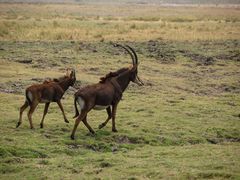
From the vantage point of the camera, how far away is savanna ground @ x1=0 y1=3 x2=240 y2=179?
12.2 m

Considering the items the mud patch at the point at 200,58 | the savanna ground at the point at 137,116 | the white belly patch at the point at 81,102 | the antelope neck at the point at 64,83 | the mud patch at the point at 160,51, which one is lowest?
the mud patch at the point at 200,58

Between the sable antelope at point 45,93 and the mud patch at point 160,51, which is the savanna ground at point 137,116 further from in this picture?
the sable antelope at point 45,93

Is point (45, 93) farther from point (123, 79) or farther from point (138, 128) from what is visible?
point (138, 128)

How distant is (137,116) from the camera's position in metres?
18.2

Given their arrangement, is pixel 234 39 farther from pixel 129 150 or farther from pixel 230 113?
pixel 129 150

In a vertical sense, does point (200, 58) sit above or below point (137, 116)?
below

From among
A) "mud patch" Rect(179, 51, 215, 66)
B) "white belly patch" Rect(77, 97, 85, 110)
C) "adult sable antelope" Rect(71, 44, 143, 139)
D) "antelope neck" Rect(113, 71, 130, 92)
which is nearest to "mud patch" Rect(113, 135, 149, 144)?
"adult sable antelope" Rect(71, 44, 143, 139)

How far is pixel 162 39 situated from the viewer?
135 ft

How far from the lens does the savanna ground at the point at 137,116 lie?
480 inches

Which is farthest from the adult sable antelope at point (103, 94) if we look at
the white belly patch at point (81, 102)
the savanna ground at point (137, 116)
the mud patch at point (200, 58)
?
the mud patch at point (200, 58)

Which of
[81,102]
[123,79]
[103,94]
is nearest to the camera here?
[81,102]

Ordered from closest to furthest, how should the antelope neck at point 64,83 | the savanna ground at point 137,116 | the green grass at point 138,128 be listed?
1. the green grass at point 138,128
2. the savanna ground at point 137,116
3. the antelope neck at point 64,83

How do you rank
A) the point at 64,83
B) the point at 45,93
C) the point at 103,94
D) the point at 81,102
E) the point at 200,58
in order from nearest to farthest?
1. the point at 81,102
2. the point at 103,94
3. the point at 45,93
4. the point at 64,83
5. the point at 200,58

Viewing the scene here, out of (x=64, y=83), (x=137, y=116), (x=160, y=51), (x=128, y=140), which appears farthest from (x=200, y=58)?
(x=128, y=140)
